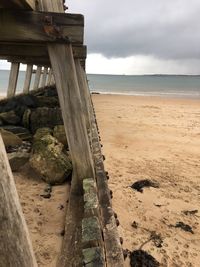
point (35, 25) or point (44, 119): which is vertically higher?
point (35, 25)

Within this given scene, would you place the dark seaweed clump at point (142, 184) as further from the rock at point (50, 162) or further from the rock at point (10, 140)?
the rock at point (10, 140)

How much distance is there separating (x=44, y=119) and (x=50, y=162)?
2.87m

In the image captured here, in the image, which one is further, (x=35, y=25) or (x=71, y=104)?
(x=71, y=104)

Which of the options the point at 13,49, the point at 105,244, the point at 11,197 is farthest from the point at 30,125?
the point at 11,197

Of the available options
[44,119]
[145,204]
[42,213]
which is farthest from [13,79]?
[42,213]

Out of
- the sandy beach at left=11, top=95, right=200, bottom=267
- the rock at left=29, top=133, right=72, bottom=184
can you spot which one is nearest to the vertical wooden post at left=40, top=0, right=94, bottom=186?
the sandy beach at left=11, top=95, right=200, bottom=267

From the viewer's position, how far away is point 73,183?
174 inches

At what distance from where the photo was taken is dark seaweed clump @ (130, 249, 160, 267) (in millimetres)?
3576

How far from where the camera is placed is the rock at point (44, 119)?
786 cm

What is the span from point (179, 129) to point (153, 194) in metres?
7.77

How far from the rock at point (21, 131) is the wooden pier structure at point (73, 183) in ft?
9.78

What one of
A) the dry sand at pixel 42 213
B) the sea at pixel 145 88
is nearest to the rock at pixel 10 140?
the dry sand at pixel 42 213

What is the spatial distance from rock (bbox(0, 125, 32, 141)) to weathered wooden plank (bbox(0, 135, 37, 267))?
597 cm

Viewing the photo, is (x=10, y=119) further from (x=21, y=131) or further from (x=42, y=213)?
(x=42, y=213)
